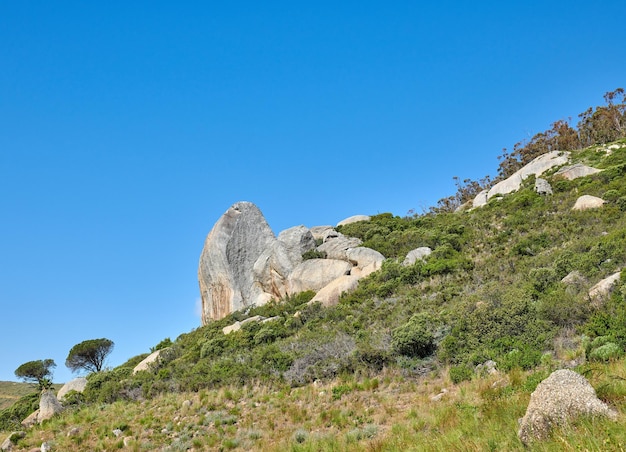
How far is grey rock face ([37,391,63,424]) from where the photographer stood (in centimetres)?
1820

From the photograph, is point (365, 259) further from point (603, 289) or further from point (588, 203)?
point (603, 289)

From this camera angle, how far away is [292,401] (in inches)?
557

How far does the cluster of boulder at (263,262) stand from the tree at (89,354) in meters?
13.6

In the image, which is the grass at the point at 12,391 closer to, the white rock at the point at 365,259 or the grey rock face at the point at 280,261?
the grey rock face at the point at 280,261

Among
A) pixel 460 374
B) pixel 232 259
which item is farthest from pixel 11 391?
pixel 460 374

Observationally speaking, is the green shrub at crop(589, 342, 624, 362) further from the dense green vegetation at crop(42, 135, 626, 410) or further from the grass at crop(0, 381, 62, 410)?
the grass at crop(0, 381, 62, 410)

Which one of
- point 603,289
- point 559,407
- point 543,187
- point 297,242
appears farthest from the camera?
point 543,187

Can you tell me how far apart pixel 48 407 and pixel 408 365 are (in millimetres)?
15547

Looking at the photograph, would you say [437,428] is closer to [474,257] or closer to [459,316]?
[459,316]

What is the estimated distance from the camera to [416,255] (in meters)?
29.7

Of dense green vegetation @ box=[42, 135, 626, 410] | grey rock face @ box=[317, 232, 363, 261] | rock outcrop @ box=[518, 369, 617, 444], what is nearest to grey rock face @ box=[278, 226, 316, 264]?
grey rock face @ box=[317, 232, 363, 261]

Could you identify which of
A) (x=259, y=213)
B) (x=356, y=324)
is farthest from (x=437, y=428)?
(x=259, y=213)

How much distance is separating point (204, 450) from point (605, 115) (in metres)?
72.0

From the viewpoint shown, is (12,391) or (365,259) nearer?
(365,259)
